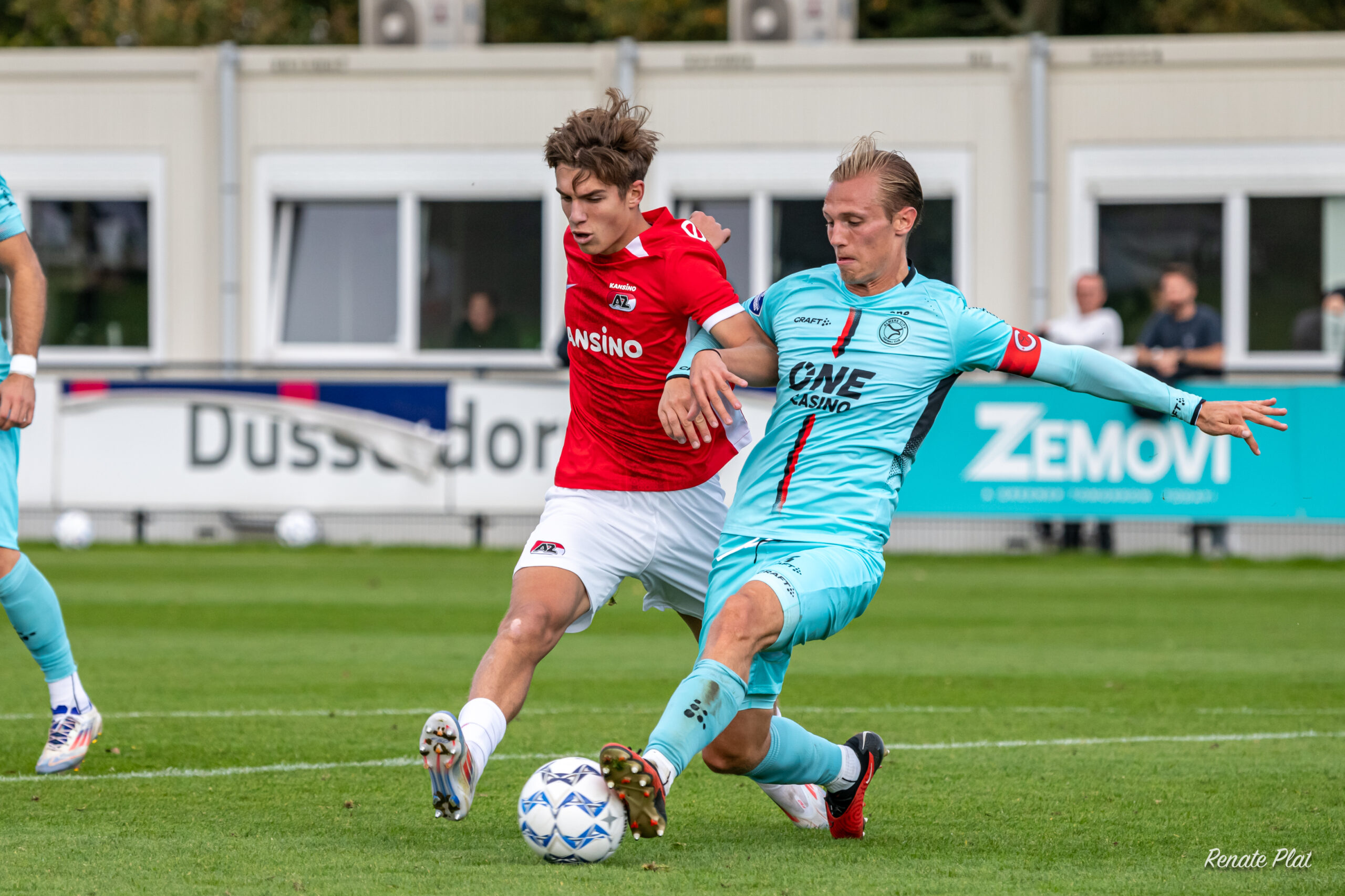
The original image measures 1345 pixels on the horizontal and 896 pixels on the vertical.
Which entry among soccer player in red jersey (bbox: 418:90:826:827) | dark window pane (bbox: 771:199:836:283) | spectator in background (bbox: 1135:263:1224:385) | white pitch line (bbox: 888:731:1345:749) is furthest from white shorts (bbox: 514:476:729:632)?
dark window pane (bbox: 771:199:836:283)

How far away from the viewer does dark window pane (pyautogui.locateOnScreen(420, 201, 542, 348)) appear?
20.5 meters

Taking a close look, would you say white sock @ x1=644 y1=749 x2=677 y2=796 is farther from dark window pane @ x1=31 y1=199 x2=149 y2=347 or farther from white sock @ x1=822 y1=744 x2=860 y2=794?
dark window pane @ x1=31 y1=199 x2=149 y2=347

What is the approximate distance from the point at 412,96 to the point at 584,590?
51.6ft

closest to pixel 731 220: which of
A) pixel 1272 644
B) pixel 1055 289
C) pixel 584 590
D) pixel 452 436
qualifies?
pixel 1055 289

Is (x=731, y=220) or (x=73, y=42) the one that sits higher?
(x=73, y=42)

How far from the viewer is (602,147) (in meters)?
5.30

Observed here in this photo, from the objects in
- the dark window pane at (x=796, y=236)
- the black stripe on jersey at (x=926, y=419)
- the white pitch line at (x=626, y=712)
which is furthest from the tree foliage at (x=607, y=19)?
the black stripe on jersey at (x=926, y=419)

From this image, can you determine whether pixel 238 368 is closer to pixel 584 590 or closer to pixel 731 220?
pixel 731 220

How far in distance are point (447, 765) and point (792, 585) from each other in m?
Result: 1.01

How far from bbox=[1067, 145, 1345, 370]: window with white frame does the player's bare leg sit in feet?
50.0

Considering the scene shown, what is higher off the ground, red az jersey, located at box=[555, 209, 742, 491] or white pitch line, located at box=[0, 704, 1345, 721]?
red az jersey, located at box=[555, 209, 742, 491]

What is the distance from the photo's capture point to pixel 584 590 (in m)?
5.44

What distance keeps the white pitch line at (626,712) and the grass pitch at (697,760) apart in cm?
3

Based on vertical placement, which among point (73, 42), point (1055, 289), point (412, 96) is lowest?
point (1055, 289)
